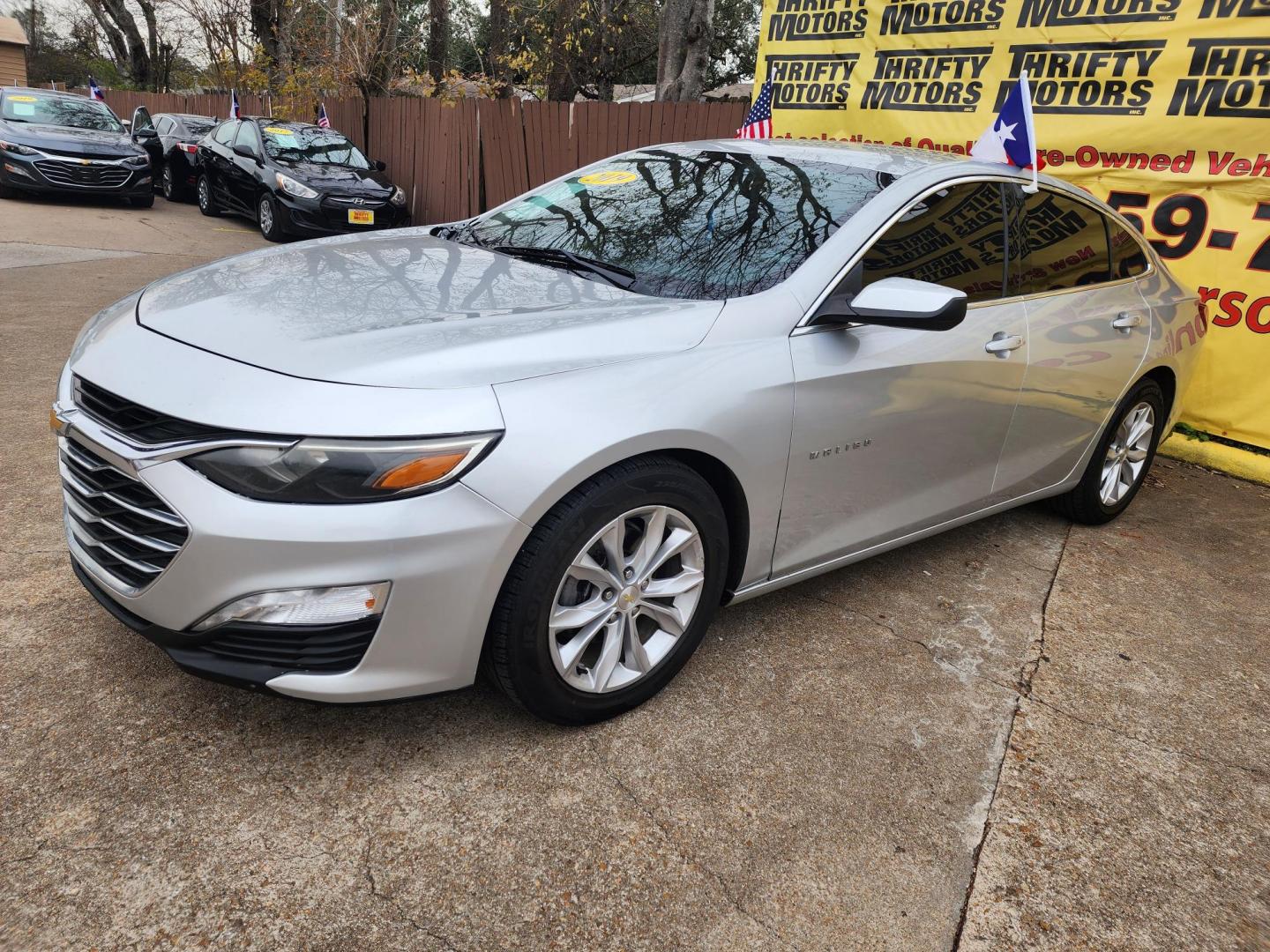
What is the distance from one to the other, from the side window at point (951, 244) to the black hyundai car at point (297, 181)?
28.9 feet

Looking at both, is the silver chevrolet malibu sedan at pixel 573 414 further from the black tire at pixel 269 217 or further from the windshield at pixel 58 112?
the windshield at pixel 58 112

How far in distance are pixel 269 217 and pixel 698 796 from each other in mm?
10729

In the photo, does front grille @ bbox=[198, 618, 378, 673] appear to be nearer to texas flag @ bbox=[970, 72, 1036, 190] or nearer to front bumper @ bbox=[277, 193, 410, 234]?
texas flag @ bbox=[970, 72, 1036, 190]

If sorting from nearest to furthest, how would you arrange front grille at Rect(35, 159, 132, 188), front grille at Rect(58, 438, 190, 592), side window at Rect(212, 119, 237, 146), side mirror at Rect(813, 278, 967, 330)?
1. front grille at Rect(58, 438, 190, 592)
2. side mirror at Rect(813, 278, 967, 330)
3. side window at Rect(212, 119, 237, 146)
4. front grille at Rect(35, 159, 132, 188)

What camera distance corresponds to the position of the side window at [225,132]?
12508mm

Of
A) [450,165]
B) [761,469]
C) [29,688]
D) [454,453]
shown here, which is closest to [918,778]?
[761,469]

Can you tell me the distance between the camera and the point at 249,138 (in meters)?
11.9

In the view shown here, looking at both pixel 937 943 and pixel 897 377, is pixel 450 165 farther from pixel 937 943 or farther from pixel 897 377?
pixel 937 943

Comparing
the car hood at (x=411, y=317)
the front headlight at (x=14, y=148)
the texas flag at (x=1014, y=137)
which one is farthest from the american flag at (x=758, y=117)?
the front headlight at (x=14, y=148)

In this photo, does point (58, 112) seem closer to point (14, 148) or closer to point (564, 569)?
point (14, 148)

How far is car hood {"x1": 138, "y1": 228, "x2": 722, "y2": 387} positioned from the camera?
2234mm

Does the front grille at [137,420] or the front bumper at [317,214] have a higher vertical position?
the front grille at [137,420]

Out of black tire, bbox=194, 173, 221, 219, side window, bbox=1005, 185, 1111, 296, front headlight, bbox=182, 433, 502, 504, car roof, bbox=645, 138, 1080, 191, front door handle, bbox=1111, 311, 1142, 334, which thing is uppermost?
car roof, bbox=645, 138, 1080, 191

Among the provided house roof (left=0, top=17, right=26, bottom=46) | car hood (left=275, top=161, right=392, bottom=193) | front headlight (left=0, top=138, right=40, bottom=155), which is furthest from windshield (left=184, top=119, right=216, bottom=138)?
house roof (left=0, top=17, right=26, bottom=46)
